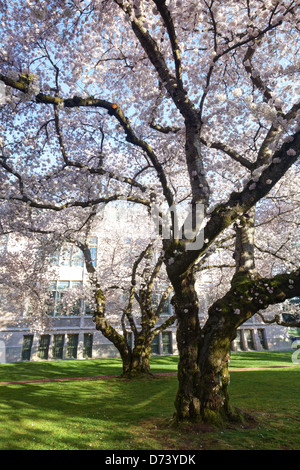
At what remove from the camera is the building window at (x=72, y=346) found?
99.7 feet

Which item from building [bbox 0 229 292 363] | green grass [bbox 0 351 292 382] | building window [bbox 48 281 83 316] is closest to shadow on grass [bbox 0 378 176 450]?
green grass [bbox 0 351 292 382]

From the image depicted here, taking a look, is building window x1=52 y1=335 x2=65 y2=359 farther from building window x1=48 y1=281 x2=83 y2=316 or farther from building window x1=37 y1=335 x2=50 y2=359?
building window x1=48 y1=281 x2=83 y2=316

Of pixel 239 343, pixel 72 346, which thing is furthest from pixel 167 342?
pixel 72 346

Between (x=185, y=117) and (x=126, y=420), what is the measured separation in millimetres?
7342

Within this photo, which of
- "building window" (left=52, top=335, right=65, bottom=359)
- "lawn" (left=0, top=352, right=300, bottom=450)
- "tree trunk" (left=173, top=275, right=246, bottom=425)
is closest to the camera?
"lawn" (left=0, top=352, right=300, bottom=450)

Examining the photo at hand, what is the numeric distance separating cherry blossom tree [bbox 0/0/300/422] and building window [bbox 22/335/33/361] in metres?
22.3

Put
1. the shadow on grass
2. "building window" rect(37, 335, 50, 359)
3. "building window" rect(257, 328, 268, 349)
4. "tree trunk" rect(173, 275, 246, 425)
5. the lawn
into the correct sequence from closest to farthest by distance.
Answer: the lawn, the shadow on grass, "tree trunk" rect(173, 275, 246, 425), "building window" rect(37, 335, 50, 359), "building window" rect(257, 328, 268, 349)

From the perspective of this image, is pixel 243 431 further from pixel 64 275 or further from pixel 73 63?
pixel 64 275

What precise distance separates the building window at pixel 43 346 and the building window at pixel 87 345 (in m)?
3.78

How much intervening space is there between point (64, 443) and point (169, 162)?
36.0 feet

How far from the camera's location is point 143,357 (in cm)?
1495

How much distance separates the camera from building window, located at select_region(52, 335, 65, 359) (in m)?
29.9

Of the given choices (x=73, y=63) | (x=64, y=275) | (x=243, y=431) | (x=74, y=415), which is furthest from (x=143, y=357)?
(x=64, y=275)

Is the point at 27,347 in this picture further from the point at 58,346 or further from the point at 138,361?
the point at 138,361
